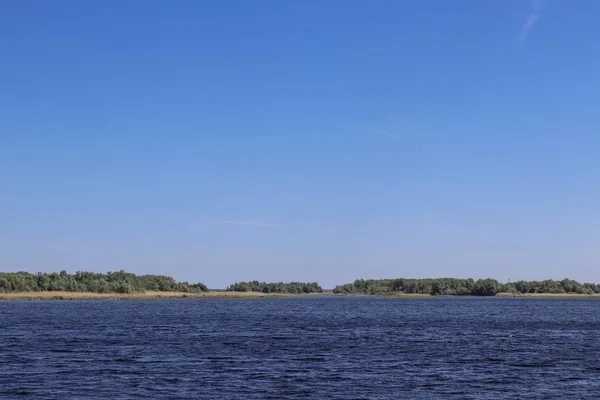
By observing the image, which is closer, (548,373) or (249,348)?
(548,373)

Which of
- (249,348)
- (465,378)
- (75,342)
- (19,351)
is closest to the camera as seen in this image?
(465,378)

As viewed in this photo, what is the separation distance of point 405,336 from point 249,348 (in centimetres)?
2306

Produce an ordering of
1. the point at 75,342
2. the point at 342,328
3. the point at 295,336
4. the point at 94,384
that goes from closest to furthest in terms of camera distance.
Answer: the point at 94,384, the point at 75,342, the point at 295,336, the point at 342,328

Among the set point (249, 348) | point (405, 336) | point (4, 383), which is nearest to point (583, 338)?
point (405, 336)

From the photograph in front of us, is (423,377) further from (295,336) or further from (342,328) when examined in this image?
(342,328)

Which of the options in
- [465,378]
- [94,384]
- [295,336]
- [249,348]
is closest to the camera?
[94,384]

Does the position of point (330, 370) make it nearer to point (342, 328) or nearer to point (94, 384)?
point (94, 384)

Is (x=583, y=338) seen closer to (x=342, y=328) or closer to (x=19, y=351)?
(x=342, y=328)

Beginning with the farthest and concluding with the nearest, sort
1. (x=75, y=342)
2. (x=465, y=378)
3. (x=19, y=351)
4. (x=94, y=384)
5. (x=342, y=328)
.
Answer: (x=342, y=328)
(x=75, y=342)
(x=19, y=351)
(x=465, y=378)
(x=94, y=384)

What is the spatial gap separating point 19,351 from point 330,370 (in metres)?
27.9

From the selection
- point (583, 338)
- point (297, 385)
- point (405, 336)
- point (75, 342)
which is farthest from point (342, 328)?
point (297, 385)

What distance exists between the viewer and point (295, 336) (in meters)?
81.3

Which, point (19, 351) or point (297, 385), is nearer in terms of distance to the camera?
point (297, 385)

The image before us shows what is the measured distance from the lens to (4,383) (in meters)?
44.6
